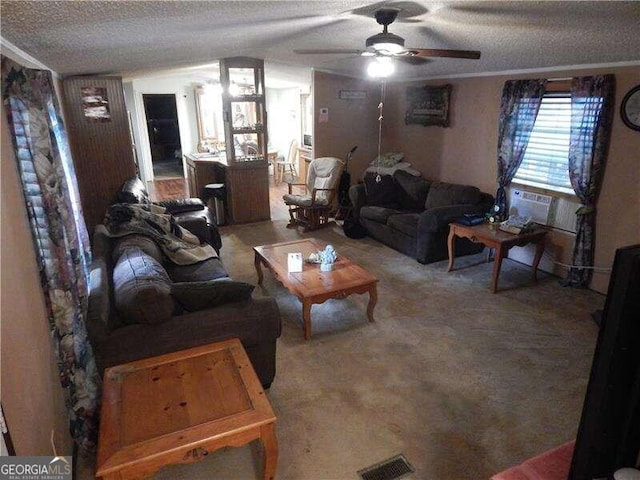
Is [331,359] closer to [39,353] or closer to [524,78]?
[39,353]

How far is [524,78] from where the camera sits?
4.07 meters

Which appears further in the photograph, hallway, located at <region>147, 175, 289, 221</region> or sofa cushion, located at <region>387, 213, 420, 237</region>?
hallway, located at <region>147, 175, 289, 221</region>

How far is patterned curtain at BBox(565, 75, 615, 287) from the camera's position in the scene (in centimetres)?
344

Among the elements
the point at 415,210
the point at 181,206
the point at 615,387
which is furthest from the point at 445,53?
the point at 181,206

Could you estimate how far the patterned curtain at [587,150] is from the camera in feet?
11.3

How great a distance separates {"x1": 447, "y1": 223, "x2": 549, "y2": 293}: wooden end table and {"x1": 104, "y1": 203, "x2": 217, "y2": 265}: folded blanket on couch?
2.46 meters

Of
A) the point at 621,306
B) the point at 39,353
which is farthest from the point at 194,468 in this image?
the point at 621,306

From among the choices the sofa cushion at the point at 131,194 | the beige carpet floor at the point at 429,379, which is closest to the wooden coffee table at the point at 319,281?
the beige carpet floor at the point at 429,379

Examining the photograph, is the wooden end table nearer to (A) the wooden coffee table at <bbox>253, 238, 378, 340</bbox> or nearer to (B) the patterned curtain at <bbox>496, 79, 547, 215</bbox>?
(B) the patterned curtain at <bbox>496, 79, 547, 215</bbox>

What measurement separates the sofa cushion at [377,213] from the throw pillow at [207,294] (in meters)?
2.94

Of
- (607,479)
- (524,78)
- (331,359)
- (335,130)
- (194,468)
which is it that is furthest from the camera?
(335,130)

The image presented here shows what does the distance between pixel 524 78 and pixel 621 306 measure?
13.1 ft

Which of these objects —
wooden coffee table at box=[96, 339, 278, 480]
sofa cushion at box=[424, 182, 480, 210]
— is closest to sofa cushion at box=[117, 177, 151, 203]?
wooden coffee table at box=[96, 339, 278, 480]

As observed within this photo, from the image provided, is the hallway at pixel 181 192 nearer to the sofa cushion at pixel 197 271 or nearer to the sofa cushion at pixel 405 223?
the sofa cushion at pixel 405 223
